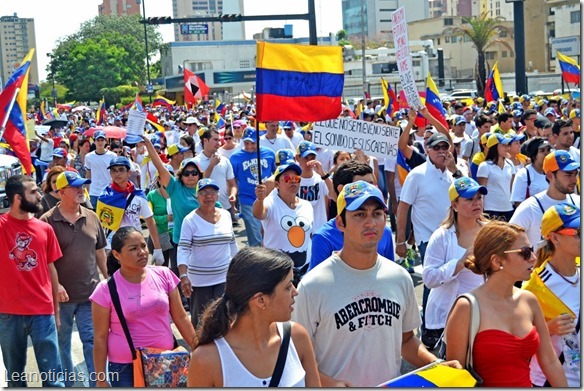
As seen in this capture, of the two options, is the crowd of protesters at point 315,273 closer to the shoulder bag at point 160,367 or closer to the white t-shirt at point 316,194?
the white t-shirt at point 316,194

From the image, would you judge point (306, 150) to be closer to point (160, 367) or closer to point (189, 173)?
point (189, 173)

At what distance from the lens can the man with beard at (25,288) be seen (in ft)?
21.1

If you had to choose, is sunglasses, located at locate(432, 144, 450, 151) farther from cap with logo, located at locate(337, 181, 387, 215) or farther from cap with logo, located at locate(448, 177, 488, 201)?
cap with logo, located at locate(337, 181, 387, 215)

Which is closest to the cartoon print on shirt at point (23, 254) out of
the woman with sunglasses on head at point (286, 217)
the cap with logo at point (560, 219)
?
the woman with sunglasses on head at point (286, 217)

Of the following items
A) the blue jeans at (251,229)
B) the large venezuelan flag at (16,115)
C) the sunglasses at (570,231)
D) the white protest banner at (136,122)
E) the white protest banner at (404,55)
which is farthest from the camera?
the blue jeans at (251,229)

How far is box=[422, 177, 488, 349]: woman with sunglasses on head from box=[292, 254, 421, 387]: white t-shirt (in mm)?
1796

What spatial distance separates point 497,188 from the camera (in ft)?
31.7

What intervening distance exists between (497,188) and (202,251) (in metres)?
3.56

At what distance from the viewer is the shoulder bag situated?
5.10 metres

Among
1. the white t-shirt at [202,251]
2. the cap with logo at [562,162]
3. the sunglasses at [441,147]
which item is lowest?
the white t-shirt at [202,251]

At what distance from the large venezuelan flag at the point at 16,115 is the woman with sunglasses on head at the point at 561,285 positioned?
16.6 feet

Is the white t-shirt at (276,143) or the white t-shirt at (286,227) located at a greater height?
the white t-shirt at (276,143)

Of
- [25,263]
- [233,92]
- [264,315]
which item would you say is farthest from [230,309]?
[233,92]

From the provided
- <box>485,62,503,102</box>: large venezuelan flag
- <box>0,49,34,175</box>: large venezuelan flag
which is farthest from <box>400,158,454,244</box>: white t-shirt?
<box>485,62,503,102</box>: large venezuelan flag
